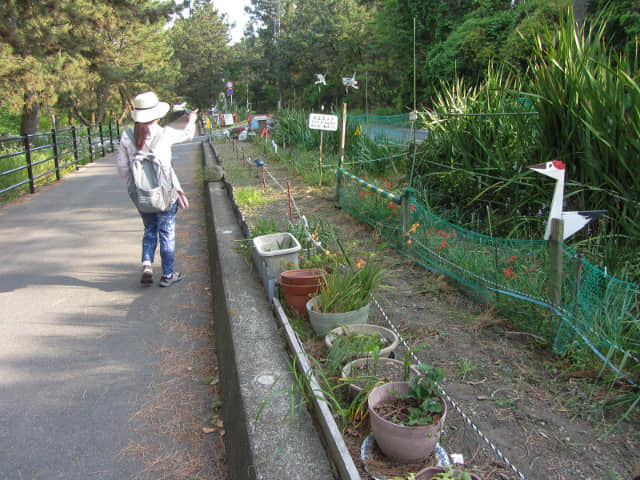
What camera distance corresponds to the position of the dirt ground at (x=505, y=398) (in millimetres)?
2250

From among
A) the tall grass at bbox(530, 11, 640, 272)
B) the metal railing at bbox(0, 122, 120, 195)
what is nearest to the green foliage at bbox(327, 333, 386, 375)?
the tall grass at bbox(530, 11, 640, 272)

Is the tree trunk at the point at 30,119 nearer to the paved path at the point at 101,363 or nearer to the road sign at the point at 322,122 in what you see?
the road sign at the point at 322,122

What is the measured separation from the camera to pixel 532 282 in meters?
3.51

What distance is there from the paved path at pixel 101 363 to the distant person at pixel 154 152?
31 centimetres

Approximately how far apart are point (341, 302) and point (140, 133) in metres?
2.58

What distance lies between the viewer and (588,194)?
13.1 ft

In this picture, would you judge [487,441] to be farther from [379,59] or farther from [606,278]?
[379,59]

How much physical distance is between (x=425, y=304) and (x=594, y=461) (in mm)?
1894

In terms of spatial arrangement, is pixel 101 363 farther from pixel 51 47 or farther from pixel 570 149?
pixel 51 47

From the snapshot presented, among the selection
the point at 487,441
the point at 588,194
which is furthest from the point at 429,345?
the point at 588,194

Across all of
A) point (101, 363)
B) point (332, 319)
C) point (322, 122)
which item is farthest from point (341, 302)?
point (322, 122)

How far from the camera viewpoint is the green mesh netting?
292 cm

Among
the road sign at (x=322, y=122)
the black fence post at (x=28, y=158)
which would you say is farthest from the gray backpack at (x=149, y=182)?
the black fence post at (x=28, y=158)

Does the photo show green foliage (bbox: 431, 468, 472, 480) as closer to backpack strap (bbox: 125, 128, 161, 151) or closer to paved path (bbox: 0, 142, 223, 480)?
paved path (bbox: 0, 142, 223, 480)
